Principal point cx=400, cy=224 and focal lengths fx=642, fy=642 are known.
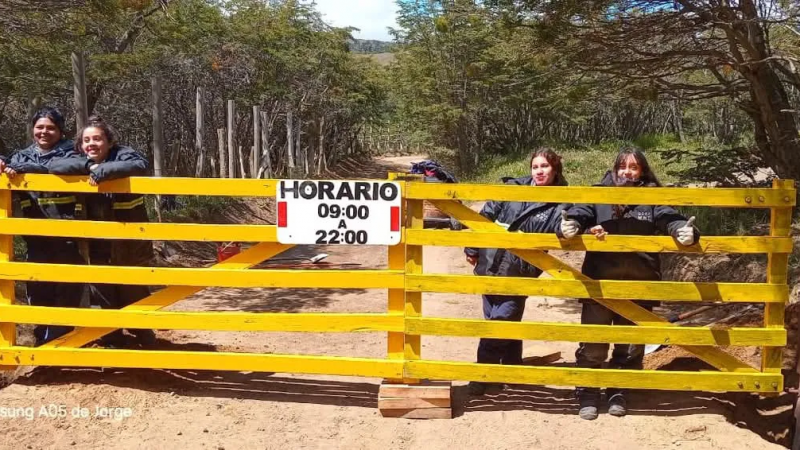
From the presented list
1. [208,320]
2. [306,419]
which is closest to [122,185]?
[208,320]

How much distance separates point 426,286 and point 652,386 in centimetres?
145

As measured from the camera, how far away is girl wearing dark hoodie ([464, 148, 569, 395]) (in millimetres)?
4070

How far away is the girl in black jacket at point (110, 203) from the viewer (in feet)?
12.8

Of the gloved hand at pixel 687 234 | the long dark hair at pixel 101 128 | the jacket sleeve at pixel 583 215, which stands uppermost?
the long dark hair at pixel 101 128

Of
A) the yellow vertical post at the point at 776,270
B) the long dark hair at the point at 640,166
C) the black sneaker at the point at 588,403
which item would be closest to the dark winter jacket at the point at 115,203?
the long dark hair at the point at 640,166

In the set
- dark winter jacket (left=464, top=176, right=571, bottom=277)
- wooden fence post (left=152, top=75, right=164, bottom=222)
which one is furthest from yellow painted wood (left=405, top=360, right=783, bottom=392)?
wooden fence post (left=152, top=75, right=164, bottom=222)

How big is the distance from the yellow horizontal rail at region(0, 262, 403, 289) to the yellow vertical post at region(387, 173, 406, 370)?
65 mm

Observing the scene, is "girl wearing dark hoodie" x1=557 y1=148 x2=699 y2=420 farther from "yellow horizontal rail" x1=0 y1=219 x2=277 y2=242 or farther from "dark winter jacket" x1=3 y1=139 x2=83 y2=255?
"dark winter jacket" x1=3 y1=139 x2=83 y2=255

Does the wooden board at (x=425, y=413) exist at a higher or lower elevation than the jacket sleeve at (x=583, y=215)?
lower

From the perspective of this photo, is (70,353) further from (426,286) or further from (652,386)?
(652,386)

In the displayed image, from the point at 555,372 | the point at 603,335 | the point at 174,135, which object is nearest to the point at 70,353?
the point at 555,372

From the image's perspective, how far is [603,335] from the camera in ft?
12.3

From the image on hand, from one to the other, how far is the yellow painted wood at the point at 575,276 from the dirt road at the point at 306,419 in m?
0.34

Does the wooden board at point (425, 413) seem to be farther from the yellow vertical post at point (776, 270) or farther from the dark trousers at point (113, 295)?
the dark trousers at point (113, 295)
